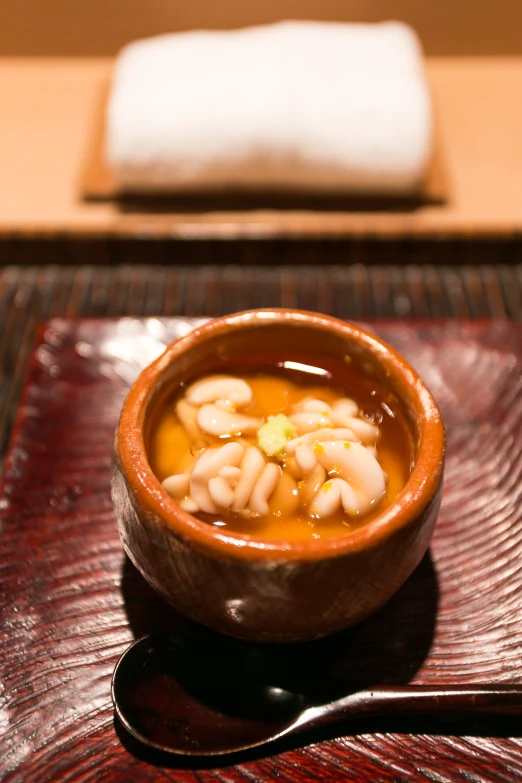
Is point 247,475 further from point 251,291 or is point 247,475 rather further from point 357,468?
point 251,291

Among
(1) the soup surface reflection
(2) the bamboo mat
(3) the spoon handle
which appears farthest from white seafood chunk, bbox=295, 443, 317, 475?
(2) the bamboo mat

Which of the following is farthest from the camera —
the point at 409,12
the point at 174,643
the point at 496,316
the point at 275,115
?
the point at 409,12

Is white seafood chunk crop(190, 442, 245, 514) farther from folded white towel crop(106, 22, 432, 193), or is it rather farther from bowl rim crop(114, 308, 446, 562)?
folded white towel crop(106, 22, 432, 193)

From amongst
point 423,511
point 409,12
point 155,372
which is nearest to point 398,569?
point 423,511

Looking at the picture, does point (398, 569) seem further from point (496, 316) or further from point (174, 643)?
point (496, 316)

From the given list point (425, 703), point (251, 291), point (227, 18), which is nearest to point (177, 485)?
point (425, 703)
